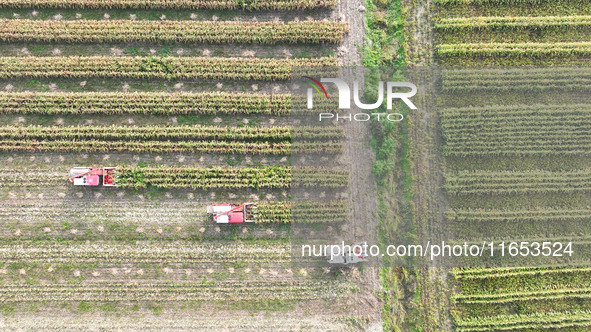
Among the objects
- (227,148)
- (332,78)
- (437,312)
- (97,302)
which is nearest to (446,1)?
(332,78)

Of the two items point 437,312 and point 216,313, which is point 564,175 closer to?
point 437,312

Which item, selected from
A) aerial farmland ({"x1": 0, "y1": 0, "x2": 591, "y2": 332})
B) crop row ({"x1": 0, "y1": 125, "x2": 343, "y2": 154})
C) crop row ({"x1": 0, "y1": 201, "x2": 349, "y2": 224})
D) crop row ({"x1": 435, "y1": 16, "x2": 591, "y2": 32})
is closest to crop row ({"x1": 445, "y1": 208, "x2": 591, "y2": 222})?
aerial farmland ({"x1": 0, "y1": 0, "x2": 591, "y2": 332})

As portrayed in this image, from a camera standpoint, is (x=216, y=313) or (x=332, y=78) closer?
(x=216, y=313)

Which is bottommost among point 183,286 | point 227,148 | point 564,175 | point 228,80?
point 183,286

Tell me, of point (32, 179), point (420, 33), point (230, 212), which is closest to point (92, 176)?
point (32, 179)

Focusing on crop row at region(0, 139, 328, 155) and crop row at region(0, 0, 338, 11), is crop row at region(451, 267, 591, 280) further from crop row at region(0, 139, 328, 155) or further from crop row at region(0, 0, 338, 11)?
crop row at region(0, 0, 338, 11)
